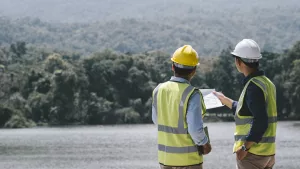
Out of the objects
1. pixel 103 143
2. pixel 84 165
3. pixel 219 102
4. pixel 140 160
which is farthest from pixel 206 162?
pixel 219 102

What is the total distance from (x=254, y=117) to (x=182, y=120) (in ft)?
2.55

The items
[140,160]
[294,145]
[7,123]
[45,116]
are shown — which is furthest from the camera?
[45,116]

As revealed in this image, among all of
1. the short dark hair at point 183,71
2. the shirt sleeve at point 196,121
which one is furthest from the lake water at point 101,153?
the shirt sleeve at point 196,121

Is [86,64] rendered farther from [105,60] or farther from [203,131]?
[203,131]

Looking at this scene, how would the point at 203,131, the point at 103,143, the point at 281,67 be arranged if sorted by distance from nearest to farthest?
the point at 203,131, the point at 103,143, the point at 281,67

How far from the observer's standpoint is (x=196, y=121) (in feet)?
21.6

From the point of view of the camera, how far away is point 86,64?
86438mm

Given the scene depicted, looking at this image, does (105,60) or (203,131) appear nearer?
(203,131)

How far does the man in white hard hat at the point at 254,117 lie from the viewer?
692 cm

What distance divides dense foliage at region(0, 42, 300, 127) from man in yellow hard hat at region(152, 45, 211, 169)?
2689 inches

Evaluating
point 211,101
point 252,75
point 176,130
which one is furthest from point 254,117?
point 176,130

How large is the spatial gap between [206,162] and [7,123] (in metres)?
46.3

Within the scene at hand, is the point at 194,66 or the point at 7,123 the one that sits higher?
the point at 194,66

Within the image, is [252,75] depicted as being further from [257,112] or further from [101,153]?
[101,153]
